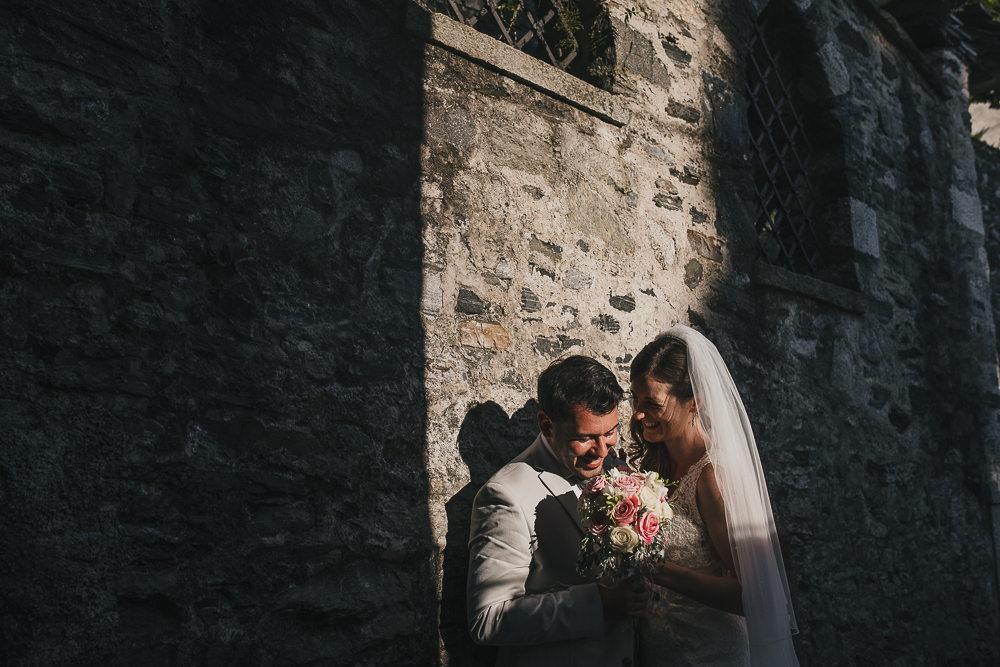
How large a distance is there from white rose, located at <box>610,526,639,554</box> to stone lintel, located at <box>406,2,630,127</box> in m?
2.15

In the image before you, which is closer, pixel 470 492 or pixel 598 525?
pixel 598 525

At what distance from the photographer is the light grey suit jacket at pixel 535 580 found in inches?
86.6

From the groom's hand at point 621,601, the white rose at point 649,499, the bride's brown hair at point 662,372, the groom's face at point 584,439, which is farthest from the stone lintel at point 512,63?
the groom's hand at point 621,601

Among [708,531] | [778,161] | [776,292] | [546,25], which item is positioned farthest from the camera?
[778,161]

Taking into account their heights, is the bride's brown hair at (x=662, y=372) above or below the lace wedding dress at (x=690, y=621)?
above

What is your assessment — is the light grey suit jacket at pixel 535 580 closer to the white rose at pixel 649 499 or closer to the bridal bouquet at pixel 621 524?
the bridal bouquet at pixel 621 524

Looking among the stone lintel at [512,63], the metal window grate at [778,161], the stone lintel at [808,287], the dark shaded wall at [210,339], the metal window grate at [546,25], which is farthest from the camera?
the metal window grate at [778,161]

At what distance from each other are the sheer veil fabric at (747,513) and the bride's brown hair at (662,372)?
0.04 metres

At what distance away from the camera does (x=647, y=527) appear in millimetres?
2137

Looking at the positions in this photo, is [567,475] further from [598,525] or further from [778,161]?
[778,161]

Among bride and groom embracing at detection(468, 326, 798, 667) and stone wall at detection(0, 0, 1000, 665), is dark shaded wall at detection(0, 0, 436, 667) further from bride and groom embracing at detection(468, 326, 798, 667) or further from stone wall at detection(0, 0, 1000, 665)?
bride and groom embracing at detection(468, 326, 798, 667)

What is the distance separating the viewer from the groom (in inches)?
86.9

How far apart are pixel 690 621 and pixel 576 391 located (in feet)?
3.09

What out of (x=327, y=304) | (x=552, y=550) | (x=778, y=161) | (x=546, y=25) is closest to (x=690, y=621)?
(x=552, y=550)
